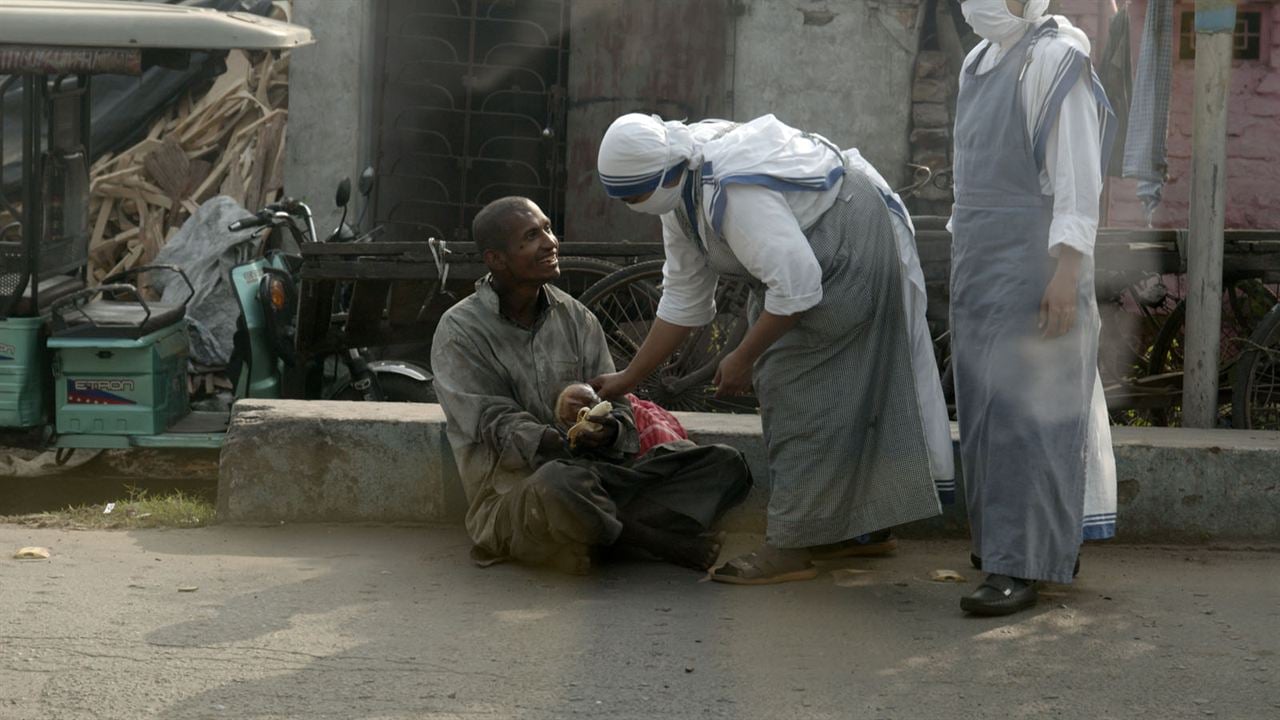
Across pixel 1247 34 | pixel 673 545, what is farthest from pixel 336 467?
pixel 1247 34

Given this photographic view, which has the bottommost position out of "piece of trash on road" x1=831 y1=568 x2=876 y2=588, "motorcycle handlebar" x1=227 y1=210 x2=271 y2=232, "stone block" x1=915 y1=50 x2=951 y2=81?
"piece of trash on road" x1=831 y1=568 x2=876 y2=588

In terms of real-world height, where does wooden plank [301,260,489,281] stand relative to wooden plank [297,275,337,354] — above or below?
above

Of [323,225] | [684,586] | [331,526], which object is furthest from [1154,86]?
[323,225]

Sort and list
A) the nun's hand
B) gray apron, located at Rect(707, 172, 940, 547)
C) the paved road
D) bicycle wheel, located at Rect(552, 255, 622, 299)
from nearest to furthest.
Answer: the paved road
the nun's hand
gray apron, located at Rect(707, 172, 940, 547)
bicycle wheel, located at Rect(552, 255, 622, 299)

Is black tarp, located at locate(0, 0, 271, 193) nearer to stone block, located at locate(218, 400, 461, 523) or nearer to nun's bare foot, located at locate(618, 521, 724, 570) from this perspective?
stone block, located at locate(218, 400, 461, 523)

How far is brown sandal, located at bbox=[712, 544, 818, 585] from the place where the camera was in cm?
460

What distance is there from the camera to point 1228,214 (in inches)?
391

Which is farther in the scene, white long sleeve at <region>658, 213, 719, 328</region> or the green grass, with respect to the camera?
the green grass

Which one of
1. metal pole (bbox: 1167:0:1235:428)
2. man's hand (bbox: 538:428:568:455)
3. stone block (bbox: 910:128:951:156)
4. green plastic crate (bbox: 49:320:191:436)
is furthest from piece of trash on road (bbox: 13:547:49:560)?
stone block (bbox: 910:128:951:156)

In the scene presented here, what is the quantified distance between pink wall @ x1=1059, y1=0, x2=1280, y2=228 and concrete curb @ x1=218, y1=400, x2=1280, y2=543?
4.57m

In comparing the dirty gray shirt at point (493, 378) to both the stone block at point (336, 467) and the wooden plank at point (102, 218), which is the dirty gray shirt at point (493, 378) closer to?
the stone block at point (336, 467)

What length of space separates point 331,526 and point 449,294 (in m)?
2.16

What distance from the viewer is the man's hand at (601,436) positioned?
15.3 feet

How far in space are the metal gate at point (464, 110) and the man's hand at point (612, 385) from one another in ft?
18.5
